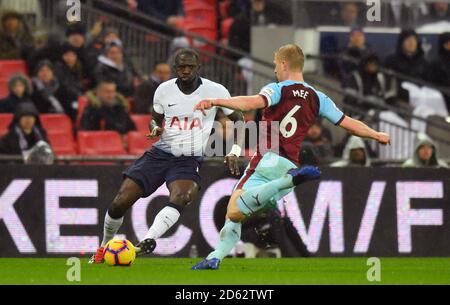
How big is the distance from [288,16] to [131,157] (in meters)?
4.35

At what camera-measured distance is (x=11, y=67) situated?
1981cm

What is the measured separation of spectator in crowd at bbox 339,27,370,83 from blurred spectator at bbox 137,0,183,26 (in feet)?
9.38

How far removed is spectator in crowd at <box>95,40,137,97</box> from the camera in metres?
19.4

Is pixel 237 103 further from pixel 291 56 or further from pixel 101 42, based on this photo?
pixel 101 42

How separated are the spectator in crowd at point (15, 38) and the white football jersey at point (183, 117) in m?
6.77

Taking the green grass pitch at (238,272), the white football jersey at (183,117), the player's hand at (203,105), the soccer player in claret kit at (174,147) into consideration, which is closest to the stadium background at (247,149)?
the green grass pitch at (238,272)

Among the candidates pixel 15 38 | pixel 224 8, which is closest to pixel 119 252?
pixel 15 38

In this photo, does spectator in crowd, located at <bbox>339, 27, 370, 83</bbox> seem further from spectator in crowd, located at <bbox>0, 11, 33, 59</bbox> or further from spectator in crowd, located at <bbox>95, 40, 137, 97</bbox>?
spectator in crowd, located at <bbox>0, 11, 33, 59</bbox>

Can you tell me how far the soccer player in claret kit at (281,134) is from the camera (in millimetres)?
12008

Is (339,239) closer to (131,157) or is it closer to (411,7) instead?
(131,157)

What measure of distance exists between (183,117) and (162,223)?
122 cm

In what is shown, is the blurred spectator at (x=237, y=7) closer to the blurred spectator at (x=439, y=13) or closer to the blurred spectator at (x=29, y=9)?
the blurred spectator at (x=439, y=13)

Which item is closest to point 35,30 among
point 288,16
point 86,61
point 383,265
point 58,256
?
point 86,61

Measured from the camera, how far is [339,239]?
54.0 ft
